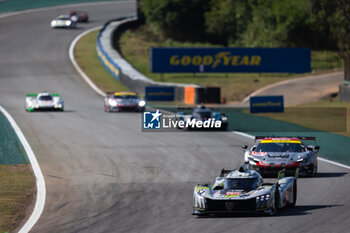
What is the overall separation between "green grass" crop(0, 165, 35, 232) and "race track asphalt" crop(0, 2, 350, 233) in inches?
24.6

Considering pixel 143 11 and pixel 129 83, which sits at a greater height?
pixel 143 11

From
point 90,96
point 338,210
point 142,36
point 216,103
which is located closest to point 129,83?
point 90,96

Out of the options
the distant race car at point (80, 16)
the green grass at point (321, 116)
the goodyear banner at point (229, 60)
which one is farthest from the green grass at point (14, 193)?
the distant race car at point (80, 16)

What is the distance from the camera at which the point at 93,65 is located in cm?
7350

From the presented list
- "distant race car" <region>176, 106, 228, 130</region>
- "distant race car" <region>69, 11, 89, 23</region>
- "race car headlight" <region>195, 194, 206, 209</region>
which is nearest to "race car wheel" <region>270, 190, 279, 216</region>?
"race car headlight" <region>195, 194, 206, 209</region>

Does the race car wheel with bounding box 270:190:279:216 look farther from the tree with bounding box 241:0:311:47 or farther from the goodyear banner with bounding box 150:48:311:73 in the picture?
the tree with bounding box 241:0:311:47

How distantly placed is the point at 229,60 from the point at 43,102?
20.7m

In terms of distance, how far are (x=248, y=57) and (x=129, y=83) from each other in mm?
10268

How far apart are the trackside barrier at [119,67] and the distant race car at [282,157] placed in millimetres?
31460

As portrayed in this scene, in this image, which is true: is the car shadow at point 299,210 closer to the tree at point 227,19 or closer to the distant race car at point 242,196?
the distant race car at point 242,196

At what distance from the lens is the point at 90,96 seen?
58250 millimetres

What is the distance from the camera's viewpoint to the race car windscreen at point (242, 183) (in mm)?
17938

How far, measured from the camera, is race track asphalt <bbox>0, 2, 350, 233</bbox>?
16703mm

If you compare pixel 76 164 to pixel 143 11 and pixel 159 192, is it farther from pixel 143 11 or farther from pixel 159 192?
pixel 143 11
